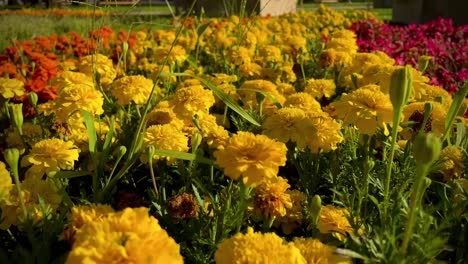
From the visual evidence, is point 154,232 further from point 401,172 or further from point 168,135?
point 401,172

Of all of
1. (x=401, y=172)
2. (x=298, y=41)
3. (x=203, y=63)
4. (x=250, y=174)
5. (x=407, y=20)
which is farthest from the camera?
(x=407, y=20)

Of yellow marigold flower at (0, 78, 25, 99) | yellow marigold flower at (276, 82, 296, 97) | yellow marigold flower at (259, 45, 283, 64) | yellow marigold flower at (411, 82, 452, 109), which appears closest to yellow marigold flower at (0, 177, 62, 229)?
yellow marigold flower at (0, 78, 25, 99)

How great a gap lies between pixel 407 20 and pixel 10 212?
9.70 metres

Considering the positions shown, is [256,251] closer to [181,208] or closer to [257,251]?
[257,251]

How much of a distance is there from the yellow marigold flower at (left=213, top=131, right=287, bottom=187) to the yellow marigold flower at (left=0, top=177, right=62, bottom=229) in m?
0.41

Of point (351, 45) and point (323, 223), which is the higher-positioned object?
point (351, 45)

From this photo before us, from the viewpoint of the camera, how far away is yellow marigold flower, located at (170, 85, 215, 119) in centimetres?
168

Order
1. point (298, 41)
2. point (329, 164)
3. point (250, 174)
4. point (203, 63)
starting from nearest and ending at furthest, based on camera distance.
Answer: point (250, 174) < point (329, 164) < point (298, 41) < point (203, 63)

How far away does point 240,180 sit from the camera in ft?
3.60

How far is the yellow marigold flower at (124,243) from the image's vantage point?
0.72 m

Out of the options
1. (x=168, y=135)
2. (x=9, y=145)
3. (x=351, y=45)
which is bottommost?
(x=9, y=145)

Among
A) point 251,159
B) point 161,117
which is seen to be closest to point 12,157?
point 251,159

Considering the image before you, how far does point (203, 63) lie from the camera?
3.85 metres

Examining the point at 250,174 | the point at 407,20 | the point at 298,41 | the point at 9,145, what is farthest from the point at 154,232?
the point at 407,20
